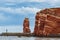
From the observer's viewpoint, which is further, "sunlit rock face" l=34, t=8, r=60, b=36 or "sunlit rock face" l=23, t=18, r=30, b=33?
"sunlit rock face" l=23, t=18, r=30, b=33

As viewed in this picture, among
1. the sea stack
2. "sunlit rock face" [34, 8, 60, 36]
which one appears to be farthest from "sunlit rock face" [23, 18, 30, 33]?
"sunlit rock face" [34, 8, 60, 36]

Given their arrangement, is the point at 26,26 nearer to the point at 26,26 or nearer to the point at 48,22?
the point at 26,26

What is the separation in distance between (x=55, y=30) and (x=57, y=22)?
3.28 metres

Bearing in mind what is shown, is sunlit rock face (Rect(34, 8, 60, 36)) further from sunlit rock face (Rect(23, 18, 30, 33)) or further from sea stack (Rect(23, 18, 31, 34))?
sunlit rock face (Rect(23, 18, 30, 33))

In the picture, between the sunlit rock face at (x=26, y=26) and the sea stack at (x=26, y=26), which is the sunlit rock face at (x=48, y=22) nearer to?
the sea stack at (x=26, y=26)

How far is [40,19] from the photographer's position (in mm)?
125438

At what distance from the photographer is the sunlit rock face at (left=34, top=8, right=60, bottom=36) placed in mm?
118188

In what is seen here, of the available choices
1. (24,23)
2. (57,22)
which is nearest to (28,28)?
(24,23)

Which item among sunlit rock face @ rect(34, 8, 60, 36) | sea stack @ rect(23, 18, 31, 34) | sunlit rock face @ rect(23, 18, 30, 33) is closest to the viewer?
sunlit rock face @ rect(34, 8, 60, 36)

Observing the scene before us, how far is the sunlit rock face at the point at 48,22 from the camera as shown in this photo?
388 feet

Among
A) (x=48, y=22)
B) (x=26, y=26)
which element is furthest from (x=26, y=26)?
(x=48, y=22)

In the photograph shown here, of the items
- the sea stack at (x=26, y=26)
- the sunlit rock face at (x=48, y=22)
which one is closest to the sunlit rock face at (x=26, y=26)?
the sea stack at (x=26, y=26)

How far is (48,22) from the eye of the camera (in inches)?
4739

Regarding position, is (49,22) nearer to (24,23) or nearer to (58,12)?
(58,12)
